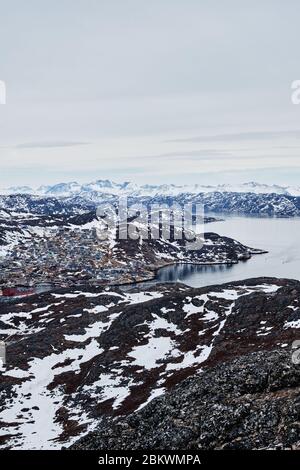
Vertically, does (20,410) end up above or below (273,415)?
below

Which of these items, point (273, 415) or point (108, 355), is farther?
point (108, 355)

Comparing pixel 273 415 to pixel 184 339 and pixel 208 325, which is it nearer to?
pixel 184 339

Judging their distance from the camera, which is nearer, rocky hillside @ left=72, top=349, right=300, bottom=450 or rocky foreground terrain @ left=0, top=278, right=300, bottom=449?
rocky hillside @ left=72, top=349, right=300, bottom=450

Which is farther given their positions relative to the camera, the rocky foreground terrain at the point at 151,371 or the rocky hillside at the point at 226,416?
the rocky foreground terrain at the point at 151,371

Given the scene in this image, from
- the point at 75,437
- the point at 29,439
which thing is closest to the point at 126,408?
the point at 75,437

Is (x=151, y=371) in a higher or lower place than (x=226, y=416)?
lower

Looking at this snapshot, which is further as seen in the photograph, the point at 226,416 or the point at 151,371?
the point at 151,371

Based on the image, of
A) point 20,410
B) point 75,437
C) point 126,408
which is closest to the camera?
point 75,437

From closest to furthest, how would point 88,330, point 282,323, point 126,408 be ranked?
point 126,408 < point 282,323 < point 88,330
